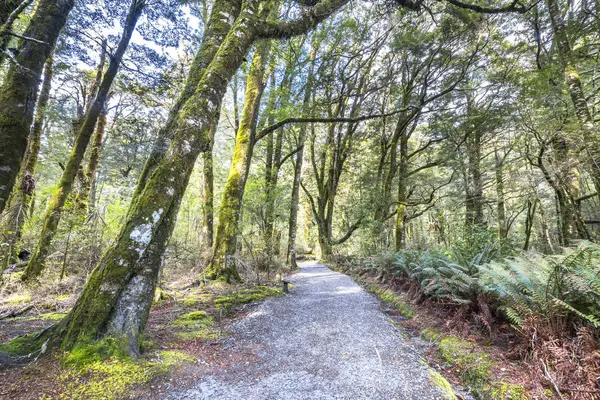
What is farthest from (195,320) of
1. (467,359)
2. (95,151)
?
(95,151)

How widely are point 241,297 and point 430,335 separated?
3.39 metres

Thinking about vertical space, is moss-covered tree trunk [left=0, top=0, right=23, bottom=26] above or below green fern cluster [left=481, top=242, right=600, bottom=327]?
above

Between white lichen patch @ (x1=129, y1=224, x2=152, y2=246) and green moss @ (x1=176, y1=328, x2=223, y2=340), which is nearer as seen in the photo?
white lichen patch @ (x1=129, y1=224, x2=152, y2=246)

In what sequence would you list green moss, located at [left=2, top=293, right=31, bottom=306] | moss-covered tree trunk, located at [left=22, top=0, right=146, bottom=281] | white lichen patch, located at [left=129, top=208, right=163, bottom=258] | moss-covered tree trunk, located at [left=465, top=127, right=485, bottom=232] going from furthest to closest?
A: 1. moss-covered tree trunk, located at [left=465, top=127, right=485, bottom=232]
2. moss-covered tree trunk, located at [left=22, top=0, right=146, bottom=281]
3. green moss, located at [left=2, top=293, right=31, bottom=306]
4. white lichen patch, located at [left=129, top=208, right=163, bottom=258]

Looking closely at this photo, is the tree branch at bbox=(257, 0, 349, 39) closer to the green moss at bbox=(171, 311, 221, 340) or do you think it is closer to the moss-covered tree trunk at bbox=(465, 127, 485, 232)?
the green moss at bbox=(171, 311, 221, 340)

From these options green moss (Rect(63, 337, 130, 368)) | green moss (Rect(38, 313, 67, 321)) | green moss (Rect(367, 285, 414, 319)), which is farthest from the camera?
green moss (Rect(367, 285, 414, 319))

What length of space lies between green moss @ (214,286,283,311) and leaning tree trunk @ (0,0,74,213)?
319 cm

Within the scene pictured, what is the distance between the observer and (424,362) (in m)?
2.80

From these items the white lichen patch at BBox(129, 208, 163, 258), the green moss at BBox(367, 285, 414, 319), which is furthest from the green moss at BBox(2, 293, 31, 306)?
the green moss at BBox(367, 285, 414, 319)

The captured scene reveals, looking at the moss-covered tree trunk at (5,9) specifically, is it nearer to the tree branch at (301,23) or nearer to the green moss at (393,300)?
the tree branch at (301,23)

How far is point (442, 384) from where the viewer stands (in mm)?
2332

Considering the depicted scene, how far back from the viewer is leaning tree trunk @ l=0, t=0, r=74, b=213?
2377 mm

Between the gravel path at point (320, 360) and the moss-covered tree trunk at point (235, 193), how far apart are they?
6.80ft

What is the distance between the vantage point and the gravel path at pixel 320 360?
7.08ft
